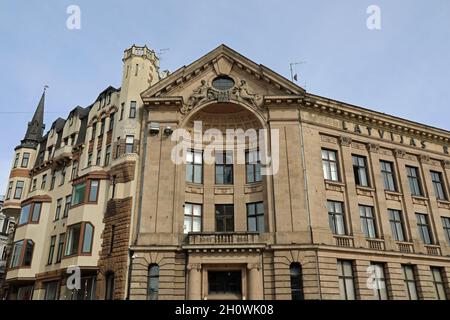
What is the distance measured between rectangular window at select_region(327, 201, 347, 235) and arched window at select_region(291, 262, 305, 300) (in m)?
4.14

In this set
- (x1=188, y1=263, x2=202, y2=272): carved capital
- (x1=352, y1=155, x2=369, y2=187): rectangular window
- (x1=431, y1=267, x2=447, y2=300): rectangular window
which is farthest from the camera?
(x1=352, y1=155, x2=369, y2=187): rectangular window

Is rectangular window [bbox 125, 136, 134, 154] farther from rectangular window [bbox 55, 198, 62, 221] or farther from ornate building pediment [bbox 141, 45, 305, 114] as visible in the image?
rectangular window [bbox 55, 198, 62, 221]

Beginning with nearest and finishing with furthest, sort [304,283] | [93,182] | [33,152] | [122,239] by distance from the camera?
[304,283], [122,239], [93,182], [33,152]

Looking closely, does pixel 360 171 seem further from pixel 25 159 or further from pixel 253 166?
pixel 25 159

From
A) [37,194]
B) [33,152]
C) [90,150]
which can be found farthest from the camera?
[33,152]

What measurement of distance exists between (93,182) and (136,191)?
450 centimetres

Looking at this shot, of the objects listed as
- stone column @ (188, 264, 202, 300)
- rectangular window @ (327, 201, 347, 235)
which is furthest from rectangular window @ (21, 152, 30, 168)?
rectangular window @ (327, 201, 347, 235)

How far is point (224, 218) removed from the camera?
27969 millimetres

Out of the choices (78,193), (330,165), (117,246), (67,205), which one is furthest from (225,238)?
(67,205)

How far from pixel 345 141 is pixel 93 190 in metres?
20.6

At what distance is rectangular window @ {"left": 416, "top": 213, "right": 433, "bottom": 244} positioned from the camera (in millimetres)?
30078

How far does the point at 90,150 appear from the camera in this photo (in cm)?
3262

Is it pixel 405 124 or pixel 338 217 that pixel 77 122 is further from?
pixel 405 124
